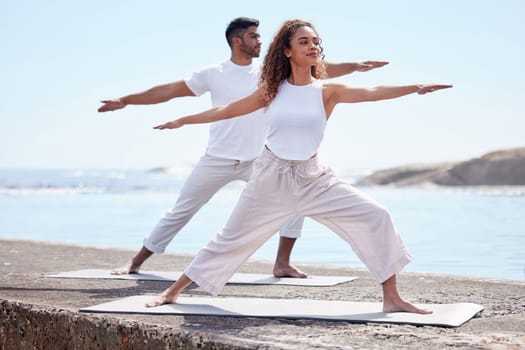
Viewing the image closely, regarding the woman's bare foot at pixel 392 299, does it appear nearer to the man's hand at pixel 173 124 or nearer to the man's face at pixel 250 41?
the man's hand at pixel 173 124

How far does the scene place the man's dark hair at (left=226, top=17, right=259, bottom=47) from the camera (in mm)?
6344

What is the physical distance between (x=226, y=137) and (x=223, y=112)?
1.61 meters

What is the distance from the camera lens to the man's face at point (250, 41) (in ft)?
20.8

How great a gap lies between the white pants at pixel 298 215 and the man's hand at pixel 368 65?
1.23 meters

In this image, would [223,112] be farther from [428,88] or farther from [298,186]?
[428,88]

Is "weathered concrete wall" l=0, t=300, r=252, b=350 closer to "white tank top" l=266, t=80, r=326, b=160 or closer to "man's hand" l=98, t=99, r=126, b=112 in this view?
"white tank top" l=266, t=80, r=326, b=160

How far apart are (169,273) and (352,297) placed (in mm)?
1713

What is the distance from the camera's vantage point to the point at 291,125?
4.50m

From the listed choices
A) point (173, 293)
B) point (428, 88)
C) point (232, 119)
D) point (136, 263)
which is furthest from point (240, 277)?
point (428, 88)

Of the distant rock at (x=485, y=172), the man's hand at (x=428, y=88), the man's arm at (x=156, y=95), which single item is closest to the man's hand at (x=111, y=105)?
the man's arm at (x=156, y=95)

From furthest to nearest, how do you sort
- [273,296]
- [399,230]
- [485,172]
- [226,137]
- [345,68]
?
Answer: [485,172]
[399,230]
[226,137]
[345,68]
[273,296]

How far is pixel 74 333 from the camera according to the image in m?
4.49

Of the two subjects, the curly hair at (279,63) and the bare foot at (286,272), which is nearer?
the curly hair at (279,63)

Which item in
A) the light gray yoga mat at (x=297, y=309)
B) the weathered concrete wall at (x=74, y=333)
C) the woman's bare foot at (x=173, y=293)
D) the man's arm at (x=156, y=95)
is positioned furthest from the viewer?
the man's arm at (x=156, y=95)
